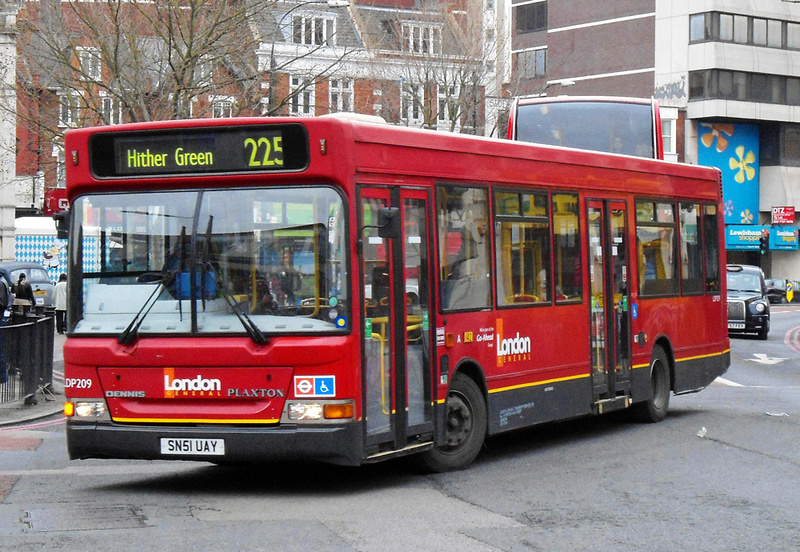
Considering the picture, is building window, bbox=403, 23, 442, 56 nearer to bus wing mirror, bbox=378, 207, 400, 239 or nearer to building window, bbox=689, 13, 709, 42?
building window, bbox=689, 13, 709, 42

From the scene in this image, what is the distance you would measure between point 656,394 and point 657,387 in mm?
106

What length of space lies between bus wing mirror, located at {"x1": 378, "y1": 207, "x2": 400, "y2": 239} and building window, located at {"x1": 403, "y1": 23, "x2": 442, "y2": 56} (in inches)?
1492

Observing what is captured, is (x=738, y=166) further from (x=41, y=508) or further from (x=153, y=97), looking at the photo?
(x=41, y=508)

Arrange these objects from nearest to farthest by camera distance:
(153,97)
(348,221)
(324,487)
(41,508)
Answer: (41,508) < (348,221) < (324,487) < (153,97)

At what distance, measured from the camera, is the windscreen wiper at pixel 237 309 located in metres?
9.29

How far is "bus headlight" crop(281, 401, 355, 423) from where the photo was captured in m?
9.23

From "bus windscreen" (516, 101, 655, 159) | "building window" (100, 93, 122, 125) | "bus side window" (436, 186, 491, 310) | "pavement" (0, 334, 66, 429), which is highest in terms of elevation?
"building window" (100, 93, 122, 125)

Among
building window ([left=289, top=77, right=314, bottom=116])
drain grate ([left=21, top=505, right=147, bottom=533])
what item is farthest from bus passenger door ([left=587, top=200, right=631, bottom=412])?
building window ([left=289, top=77, right=314, bottom=116])

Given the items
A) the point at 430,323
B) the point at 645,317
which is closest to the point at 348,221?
the point at 430,323

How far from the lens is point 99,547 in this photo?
24.4ft

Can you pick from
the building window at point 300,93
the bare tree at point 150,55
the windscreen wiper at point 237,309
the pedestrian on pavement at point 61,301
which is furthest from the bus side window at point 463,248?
the pedestrian on pavement at point 61,301

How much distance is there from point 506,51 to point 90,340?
4320cm

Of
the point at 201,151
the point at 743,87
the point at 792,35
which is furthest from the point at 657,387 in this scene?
the point at 792,35

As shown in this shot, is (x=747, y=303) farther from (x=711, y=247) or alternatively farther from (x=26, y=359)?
(x=26, y=359)
